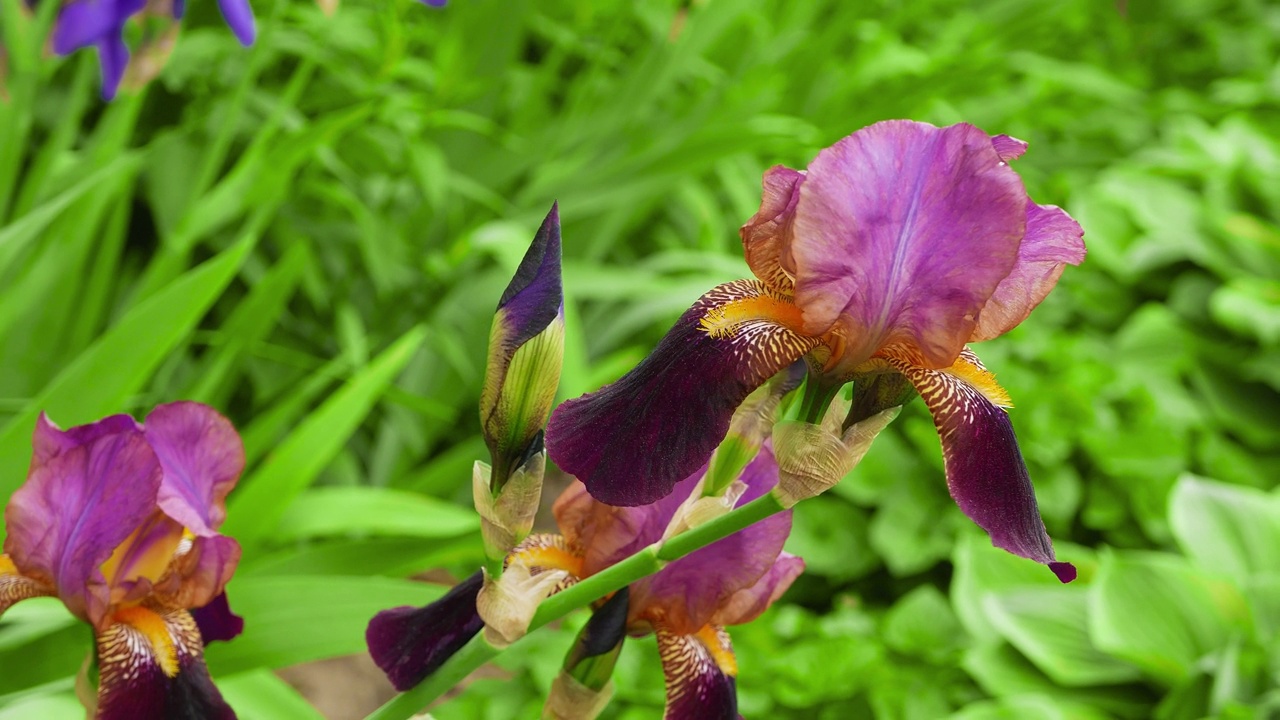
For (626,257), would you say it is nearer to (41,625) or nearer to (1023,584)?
(1023,584)

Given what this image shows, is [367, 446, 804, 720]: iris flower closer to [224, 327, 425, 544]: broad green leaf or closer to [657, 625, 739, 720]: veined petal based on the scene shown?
[657, 625, 739, 720]: veined petal

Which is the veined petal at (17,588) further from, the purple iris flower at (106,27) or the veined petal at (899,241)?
the purple iris flower at (106,27)

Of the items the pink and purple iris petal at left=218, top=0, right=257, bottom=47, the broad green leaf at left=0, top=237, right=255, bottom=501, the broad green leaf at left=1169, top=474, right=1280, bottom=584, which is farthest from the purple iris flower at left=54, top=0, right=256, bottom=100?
the broad green leaf at left=1169, top=474, right=1280, bottom=584

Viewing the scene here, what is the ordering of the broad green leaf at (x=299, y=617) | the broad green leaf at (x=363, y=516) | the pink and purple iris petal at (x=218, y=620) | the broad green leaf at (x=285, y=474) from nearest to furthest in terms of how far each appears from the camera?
the pink and purple iris petal at (x=218, y=620) < the broad green leaf at (x=299, y=617) < the broad green leaf at (x=285, y=474) < the broad green leaf at (x=363, y=516)

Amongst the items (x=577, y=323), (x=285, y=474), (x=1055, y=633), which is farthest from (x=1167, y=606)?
(x=285, y=474)

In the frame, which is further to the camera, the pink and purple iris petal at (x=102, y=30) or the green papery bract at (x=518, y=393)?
the pink and purple iris petal at (x=102, y=30)

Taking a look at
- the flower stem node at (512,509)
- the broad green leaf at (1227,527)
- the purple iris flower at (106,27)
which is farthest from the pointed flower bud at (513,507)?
the broad green leaf at (1227,527)
